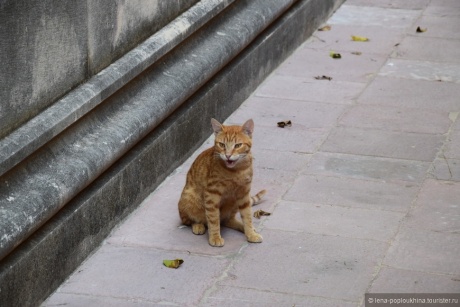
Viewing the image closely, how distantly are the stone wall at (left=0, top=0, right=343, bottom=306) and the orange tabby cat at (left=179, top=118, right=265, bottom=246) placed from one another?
0.43 m

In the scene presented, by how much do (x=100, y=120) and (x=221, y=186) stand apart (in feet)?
2.74

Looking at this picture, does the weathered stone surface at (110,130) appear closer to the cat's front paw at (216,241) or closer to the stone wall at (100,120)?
the stone wall at (100,120)

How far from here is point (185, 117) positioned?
6898mm

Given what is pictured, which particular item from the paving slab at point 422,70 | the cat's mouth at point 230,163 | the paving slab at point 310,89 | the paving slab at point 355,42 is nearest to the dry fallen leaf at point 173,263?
the cat's mouth at point 230,163

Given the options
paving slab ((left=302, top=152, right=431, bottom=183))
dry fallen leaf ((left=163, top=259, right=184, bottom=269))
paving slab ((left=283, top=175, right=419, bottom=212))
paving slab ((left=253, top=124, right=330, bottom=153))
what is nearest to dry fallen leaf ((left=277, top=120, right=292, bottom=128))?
paving slab ((left=253, top=124, right=330, bottom=153))

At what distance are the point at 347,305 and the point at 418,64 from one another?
15.2 ft

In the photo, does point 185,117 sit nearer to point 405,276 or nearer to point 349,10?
point 405,276

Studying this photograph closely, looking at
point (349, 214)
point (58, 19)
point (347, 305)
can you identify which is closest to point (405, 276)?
point (347, 305)

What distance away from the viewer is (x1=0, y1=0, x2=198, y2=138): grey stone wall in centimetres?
493

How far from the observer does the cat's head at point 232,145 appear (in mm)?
5688

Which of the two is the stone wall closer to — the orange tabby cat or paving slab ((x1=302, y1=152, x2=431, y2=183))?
the orange tabby cat

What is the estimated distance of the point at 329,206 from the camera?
20.7 feet

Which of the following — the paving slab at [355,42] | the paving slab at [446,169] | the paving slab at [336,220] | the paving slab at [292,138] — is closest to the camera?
the paving slab at [336,220]

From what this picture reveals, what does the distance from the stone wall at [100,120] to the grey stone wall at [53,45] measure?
0.4 inches
